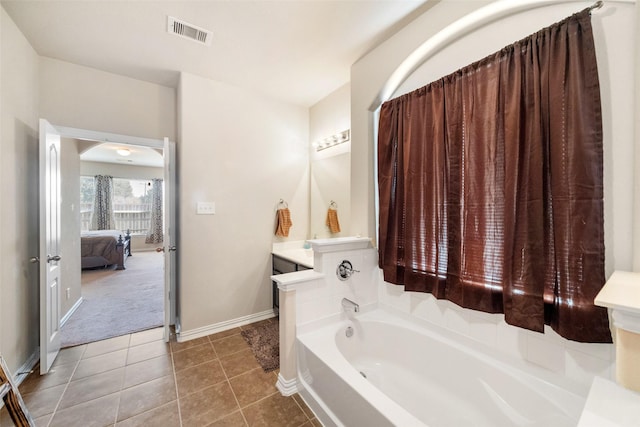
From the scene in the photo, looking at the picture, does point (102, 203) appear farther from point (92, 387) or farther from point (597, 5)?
point (597, 5)

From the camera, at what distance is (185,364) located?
2127mm

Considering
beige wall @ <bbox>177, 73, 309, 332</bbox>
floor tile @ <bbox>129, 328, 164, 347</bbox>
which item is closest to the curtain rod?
beige wall @ <bbox>177, 73, 309, 332</bbox>

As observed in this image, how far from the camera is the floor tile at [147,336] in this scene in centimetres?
248

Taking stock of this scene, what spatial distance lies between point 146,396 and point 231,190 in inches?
74.9

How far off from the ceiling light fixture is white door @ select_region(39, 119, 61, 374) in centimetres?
252

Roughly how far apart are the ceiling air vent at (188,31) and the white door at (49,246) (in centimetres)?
128

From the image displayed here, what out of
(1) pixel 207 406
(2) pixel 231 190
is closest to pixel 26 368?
(1) pixel 207 406

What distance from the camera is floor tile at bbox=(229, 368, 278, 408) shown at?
1.73m

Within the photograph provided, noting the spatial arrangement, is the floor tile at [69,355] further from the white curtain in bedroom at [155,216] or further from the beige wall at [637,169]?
the white curtain in bedroom at [155,216]

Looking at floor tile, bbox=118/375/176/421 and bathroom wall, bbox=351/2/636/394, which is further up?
bathroom wall, bbox=351/2/636/394

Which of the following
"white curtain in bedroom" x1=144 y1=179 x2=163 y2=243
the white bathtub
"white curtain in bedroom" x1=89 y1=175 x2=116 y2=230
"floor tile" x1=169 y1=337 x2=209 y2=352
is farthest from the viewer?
"white curtain in bedroom" x1=144 y1=179 x2=163 y2=243

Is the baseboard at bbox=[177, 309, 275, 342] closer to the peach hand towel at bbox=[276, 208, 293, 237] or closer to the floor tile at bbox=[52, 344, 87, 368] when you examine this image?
the floor tile at bbox=[52, 344, 87, 368]

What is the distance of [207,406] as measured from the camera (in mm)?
1663

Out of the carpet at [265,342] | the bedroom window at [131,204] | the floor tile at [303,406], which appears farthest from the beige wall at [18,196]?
the bedroom window at [131,204]
